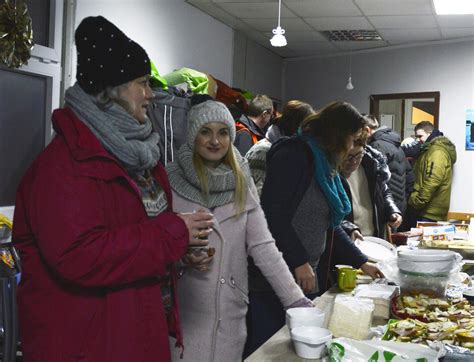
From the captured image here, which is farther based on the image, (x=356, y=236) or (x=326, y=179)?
(x=356, y=236)

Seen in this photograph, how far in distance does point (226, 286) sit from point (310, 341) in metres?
0.57

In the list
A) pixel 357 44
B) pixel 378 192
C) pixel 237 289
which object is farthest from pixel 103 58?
pixel 357 44

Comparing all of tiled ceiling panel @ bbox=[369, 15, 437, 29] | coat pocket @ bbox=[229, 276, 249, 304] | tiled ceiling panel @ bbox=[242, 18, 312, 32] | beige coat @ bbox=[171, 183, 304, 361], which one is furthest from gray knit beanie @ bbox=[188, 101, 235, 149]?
tiled ceiling panel @ bbox=[369, 15, 437, 29]

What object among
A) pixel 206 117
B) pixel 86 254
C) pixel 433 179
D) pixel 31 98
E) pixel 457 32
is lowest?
pixel 86 254

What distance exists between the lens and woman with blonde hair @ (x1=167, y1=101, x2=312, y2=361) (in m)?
1.92

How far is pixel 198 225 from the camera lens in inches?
54.9

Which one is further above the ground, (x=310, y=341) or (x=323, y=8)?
(x=323, y=8)

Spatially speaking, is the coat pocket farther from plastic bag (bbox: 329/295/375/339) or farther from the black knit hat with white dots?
the black knit hat with white dots

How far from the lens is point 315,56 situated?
8.26 metres

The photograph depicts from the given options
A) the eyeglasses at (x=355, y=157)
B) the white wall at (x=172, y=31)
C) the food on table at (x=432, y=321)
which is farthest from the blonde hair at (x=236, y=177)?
the white wall at (x=172, y=31)

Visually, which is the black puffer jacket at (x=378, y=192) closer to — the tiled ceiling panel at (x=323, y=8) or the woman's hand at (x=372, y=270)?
the woman's hand at (x=372, y=270)

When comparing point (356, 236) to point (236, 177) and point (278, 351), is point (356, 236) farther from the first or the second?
point (278, 351)

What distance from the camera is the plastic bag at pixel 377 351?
49.8 inches

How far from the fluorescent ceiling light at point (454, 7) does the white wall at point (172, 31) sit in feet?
7.12
